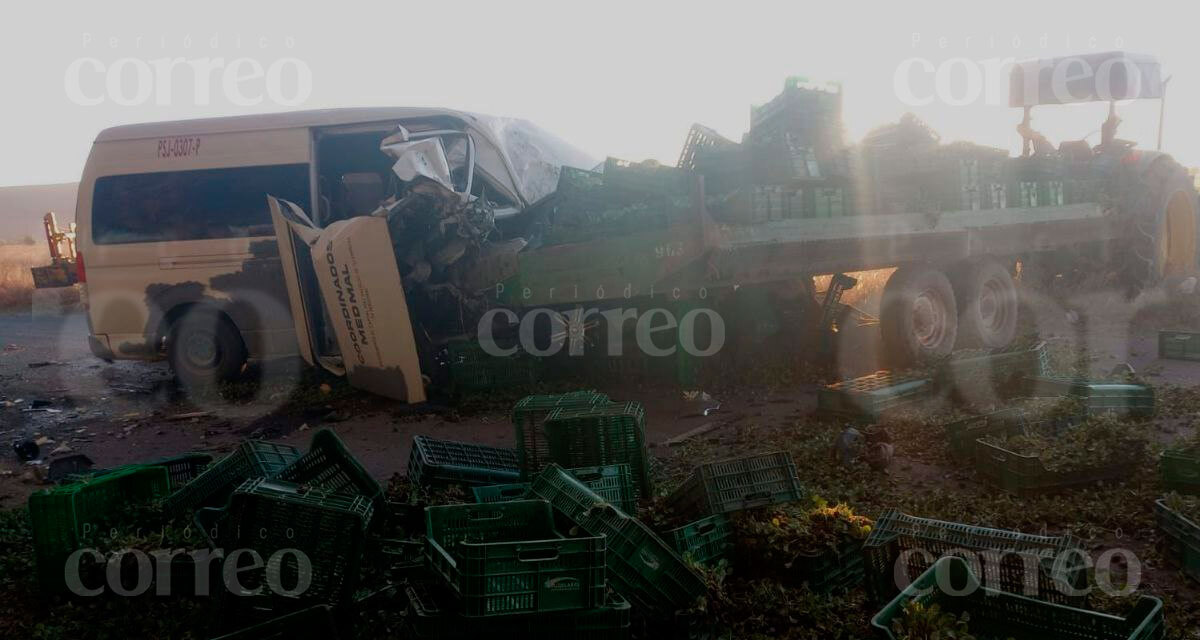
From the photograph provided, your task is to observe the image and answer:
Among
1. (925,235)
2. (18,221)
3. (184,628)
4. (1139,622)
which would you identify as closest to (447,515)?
(184,628)

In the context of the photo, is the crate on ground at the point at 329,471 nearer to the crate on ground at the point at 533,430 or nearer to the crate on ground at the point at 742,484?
the crate on ground at the point at 533,430

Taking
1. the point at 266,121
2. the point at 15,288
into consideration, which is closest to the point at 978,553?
the point at 266,121

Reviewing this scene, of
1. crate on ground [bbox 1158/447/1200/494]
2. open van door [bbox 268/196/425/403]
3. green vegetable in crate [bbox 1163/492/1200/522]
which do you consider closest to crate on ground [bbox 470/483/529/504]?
green vegetable in crate [bbox 1163/492/1200/522]

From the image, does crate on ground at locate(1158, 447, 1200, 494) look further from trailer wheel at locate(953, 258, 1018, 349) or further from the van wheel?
the van wheel

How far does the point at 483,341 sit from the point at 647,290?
1.70 metres

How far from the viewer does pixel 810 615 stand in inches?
135

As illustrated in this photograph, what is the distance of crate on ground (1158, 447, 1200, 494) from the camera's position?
14.9 ft

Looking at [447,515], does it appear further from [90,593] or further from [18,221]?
[18,221]

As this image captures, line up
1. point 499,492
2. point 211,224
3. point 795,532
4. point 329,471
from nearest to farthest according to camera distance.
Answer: point 795,532 < point 329,471 < point 499,492 < point 211,224

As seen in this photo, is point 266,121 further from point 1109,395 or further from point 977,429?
point 1109,395

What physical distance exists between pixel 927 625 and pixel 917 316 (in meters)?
6.47

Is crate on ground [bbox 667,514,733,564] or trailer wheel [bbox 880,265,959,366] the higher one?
trailer wheel [bbox 880,265,959,366]

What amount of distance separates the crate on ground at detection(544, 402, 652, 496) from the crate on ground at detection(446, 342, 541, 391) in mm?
3250

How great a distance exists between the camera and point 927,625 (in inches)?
109
